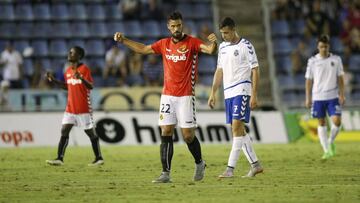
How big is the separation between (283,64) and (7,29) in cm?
886

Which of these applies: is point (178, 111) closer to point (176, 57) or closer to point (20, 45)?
point (176, 57)

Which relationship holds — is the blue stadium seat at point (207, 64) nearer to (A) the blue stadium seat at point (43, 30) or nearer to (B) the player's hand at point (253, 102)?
(A) the blue stadium seat at point (43, 30)

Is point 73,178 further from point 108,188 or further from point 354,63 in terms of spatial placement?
point 354,63

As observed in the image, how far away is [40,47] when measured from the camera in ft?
101

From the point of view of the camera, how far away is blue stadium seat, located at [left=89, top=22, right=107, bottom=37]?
31734 millimetres

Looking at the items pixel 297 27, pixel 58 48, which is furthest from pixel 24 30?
pixel 297 27

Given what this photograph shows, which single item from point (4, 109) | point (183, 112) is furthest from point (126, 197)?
point (4, 109)

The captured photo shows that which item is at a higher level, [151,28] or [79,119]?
[151,28]

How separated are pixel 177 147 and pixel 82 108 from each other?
6447 mm

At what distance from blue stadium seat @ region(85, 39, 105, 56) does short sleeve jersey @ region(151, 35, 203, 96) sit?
16401 mm

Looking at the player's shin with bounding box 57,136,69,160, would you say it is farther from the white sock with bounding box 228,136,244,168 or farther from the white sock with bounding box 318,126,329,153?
the white sock with bounding box 318,126,329,153

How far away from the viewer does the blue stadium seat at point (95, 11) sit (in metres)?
32.2

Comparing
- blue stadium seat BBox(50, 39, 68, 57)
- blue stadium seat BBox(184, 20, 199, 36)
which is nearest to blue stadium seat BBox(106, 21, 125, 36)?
blue stadium seat BBox(50, 39, 68, 57)

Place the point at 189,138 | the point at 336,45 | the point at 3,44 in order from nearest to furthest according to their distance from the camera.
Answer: the point at 189,138
the point at 3,44
the point at 336,45
